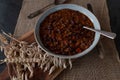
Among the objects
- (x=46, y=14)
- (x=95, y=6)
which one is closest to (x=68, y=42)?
(x=46, y=14)

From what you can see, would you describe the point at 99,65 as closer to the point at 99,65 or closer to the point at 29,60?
the point at 99,65

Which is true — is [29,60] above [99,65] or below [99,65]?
above

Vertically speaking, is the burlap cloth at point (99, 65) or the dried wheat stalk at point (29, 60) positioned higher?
the dried wheat stalk at point (29, 60)

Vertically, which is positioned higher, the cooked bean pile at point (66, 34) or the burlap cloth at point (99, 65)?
the cooked bean pile at point (66, 34)

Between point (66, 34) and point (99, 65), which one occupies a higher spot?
point (66, 34)

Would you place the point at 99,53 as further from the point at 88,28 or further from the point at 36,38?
the point at 36,38

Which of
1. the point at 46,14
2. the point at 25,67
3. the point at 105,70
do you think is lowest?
the point at 105,70

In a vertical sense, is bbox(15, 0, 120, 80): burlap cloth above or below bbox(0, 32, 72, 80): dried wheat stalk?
below

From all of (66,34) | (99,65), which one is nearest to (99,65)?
(99,65)
